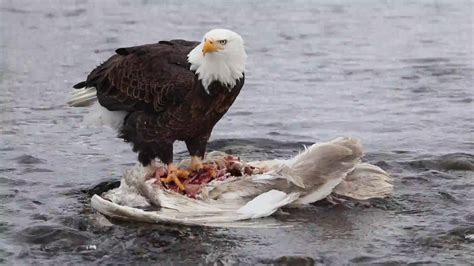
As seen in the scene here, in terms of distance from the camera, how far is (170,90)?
7.52 metres

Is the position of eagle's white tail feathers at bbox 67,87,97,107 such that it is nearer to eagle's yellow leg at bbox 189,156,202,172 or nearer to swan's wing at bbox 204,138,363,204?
eagle's yellow leg at bbox 189,156,202,172

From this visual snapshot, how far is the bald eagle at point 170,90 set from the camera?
7359mm

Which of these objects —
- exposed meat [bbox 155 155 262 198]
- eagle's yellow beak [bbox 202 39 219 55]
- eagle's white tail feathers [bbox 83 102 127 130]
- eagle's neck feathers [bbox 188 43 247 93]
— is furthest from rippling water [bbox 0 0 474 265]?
eagle's yellow beak [bbox 202 39 219 55]

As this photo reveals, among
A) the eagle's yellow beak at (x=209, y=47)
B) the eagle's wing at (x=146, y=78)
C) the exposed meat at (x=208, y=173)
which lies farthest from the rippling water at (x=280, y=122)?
the eagle's yellow beak at (x=209, y=47)

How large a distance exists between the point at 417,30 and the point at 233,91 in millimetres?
10395

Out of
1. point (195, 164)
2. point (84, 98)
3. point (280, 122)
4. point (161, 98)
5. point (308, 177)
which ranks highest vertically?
point (161, 98)

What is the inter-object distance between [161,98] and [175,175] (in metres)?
0.57

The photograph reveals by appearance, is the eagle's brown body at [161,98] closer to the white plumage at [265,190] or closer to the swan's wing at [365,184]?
the white plumage at [265,190]

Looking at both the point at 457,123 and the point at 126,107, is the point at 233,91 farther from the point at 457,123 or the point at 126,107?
the point at 457,123

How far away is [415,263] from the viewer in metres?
6.16

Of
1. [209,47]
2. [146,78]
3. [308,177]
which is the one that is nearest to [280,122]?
[146,78]

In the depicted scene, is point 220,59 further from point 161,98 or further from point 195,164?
point 195,164

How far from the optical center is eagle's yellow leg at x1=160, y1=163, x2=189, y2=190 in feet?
24.6

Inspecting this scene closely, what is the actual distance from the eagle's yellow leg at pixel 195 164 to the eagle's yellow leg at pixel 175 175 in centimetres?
13
